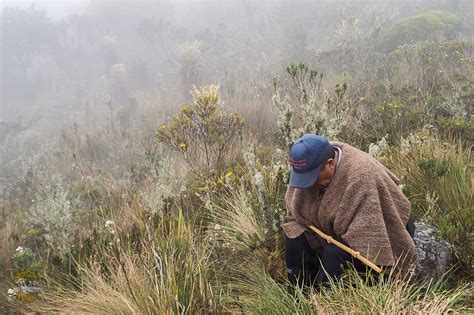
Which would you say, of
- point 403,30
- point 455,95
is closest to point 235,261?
point 455,95

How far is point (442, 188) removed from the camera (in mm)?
3451

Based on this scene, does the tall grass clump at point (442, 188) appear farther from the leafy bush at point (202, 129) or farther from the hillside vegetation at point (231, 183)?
the leafy bush at point (202, 129)

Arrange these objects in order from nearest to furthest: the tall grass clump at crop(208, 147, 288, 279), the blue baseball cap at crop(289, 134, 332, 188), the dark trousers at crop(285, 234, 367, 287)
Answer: the blue baseball cap at crop(289, 134, 332, 188), the dark trousers at crop(285, 234, 367, 287), the tall grass clump at crop(208, 147, 288, 279)

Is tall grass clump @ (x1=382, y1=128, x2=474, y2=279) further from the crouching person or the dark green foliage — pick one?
the dark green foliage

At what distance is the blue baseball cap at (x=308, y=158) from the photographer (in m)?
2.49

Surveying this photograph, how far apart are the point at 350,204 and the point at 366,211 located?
0.34 ft

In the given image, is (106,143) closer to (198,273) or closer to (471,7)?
(198,273)

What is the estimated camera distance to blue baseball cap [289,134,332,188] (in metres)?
2.49

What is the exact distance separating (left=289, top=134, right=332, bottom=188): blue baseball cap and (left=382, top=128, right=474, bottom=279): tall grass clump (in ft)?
3.91

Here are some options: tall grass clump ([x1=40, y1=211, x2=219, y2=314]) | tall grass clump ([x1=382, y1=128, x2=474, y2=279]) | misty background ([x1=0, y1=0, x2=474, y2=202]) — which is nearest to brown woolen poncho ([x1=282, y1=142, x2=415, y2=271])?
tall grass clump ([x1=382, y1=128, x2=474, y2=279])

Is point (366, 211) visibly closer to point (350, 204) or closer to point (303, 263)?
point (350, 204)

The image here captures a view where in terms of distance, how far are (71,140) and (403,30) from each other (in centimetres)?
988

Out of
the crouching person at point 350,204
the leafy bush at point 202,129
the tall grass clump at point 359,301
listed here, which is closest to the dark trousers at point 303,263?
the crouching person at point 350,204

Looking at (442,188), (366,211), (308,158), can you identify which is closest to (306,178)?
(308,158)
